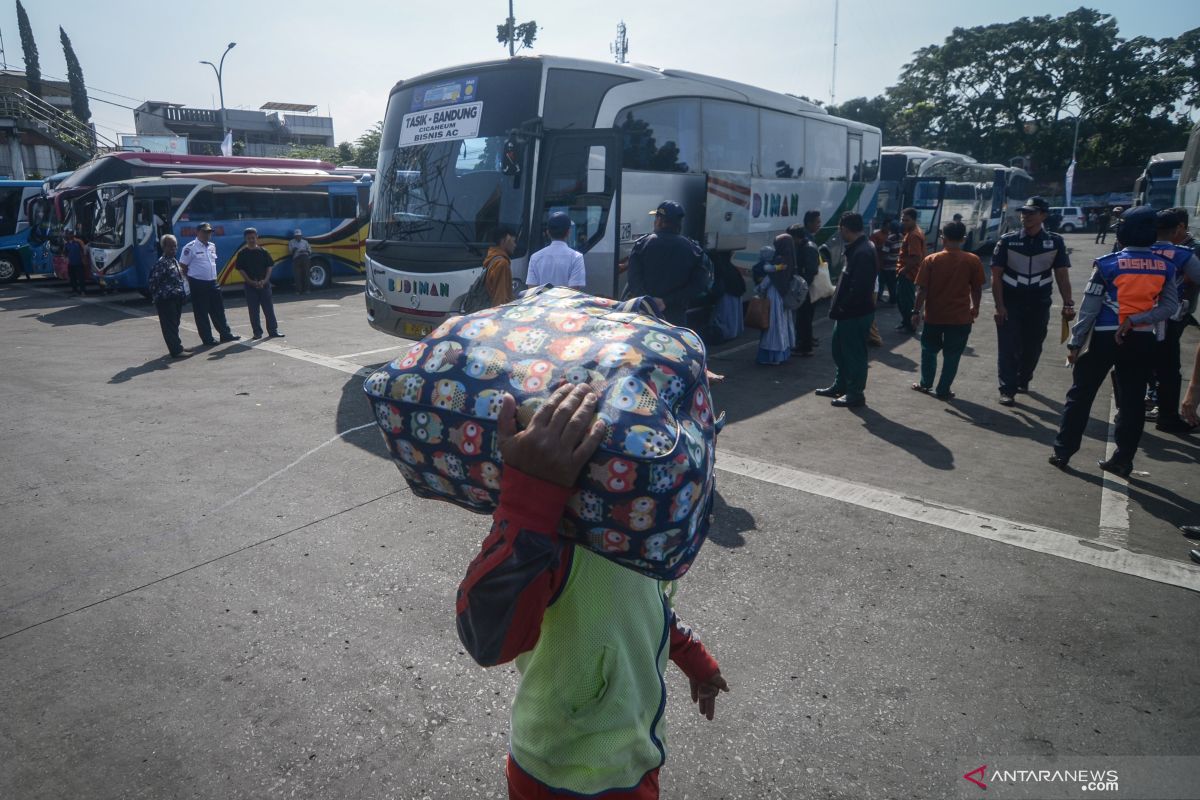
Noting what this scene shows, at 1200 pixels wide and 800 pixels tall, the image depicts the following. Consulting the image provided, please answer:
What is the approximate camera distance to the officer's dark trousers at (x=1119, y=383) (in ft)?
17.8

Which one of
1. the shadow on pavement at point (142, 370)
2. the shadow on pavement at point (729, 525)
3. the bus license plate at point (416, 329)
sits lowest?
the shadow on pavement at point (729, 525)

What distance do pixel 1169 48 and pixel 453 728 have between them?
62578 millimetres

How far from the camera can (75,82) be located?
55719 millimetres

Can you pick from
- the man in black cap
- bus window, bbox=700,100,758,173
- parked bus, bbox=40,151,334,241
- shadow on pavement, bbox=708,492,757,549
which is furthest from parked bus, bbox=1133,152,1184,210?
parked bus, bbox=40,151,334,241

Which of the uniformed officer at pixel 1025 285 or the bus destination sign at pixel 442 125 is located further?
the bus destination sign at pixel 442 125

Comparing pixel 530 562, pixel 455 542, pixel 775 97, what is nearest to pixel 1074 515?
pixel 455 542

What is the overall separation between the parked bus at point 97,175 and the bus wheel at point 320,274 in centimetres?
506

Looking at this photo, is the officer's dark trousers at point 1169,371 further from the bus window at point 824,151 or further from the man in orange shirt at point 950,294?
the bus window at point 824,151

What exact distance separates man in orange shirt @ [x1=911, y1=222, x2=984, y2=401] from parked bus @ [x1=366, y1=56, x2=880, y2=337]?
3.30 metres

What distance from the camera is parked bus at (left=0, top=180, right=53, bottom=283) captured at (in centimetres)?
2088

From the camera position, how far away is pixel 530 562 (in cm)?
126

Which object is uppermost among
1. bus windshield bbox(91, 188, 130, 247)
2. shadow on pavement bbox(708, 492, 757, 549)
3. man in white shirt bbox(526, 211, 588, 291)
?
bus windshield bbox(91, 188, 130, 247)

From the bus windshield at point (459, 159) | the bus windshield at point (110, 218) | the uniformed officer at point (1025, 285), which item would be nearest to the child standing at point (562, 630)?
the uniformed officer at point (1025, 285)

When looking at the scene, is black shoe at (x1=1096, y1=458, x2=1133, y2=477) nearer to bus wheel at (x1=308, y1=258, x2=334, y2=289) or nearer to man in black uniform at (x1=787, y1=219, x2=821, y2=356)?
man in black uniform at (x1=787, y1=219, x2=821, y2=356)
